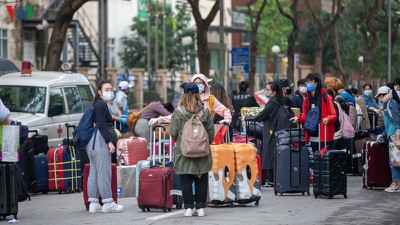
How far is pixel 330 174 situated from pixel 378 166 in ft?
7.98

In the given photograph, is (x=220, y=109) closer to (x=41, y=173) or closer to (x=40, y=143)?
(x=41, y=173)

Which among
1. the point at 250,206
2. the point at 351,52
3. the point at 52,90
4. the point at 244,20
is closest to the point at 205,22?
the point at 52,90

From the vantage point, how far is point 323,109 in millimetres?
19219

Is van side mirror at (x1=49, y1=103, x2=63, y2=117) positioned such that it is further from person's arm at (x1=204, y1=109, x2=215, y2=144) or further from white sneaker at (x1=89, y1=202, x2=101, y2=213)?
person's arm at (x1=204, y1=109, x2=215, y2=144)

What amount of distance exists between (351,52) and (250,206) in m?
56.5

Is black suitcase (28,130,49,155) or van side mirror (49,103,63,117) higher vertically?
van side mirror (49,103,63,117)

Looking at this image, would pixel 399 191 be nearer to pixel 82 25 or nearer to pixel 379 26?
pixel 379 26

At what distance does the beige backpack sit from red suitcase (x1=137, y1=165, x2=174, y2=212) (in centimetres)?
88

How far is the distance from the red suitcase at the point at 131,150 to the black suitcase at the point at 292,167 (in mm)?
3316

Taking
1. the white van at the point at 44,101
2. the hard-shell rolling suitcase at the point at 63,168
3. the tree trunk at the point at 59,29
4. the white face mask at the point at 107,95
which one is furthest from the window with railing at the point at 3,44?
the white face mask at the point at 107,95

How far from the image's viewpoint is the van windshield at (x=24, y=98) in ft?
76.4

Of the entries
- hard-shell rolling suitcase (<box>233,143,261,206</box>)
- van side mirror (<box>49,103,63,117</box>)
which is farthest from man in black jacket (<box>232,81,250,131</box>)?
hard-shell rolling suitcase (<box>233,143,261,206</box>)

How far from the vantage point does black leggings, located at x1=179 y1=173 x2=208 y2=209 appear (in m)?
15.3

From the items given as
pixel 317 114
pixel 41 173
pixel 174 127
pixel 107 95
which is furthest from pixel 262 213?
pixel 41 173
